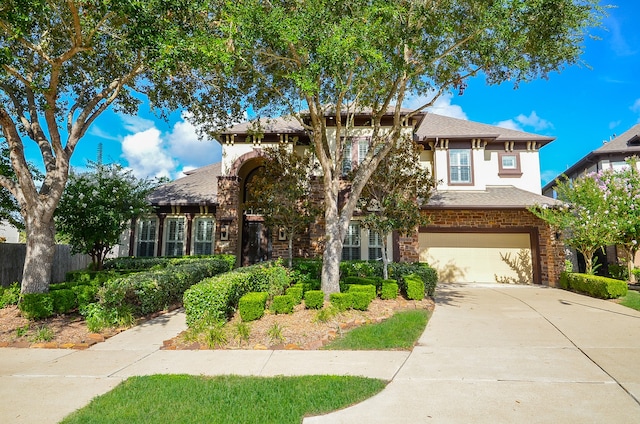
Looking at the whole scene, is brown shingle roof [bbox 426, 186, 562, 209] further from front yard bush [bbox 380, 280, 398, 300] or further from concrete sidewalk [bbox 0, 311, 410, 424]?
concrete sidewalk [bbox 0, 311, 410, 424]

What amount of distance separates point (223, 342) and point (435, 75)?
30.4 ft

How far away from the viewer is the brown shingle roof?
1538 cm

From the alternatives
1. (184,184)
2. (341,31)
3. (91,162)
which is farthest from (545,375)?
(184,184)

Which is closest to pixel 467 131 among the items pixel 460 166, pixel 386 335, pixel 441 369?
pixel 460 166

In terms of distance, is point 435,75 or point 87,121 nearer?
point 87,121

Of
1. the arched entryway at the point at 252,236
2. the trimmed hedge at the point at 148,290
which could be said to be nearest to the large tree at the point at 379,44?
the trimmed hedge at the point at 148,290

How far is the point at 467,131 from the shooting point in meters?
17.4

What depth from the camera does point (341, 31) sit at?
23.6 ft

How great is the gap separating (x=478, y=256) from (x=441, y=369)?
12783 millimetres

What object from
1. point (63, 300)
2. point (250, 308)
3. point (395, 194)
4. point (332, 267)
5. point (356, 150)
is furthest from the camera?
point (356, 150)

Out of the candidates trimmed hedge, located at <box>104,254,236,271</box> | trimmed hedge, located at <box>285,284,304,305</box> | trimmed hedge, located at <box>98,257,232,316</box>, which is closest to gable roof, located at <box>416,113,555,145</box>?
trimmed hedge, located at <box>104,254,236,271</box>

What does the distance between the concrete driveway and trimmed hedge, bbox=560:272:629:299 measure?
2.67 metres

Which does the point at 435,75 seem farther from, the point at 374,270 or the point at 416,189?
the point at 374,270

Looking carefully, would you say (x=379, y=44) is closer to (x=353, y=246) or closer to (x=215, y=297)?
(x=215, y=297)
